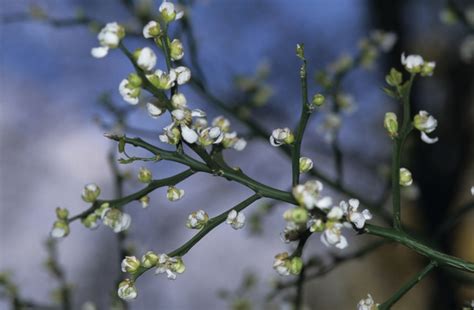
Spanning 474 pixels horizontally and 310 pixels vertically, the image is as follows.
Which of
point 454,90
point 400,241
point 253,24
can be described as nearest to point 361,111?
point 454,90

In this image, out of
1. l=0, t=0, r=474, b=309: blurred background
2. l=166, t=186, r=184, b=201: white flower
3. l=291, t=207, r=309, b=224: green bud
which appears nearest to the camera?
l=291, t=207, r=309, b=224: green bud

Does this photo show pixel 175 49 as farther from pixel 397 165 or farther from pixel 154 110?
pixel 397 165

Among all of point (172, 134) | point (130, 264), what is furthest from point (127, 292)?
point (172, 134)

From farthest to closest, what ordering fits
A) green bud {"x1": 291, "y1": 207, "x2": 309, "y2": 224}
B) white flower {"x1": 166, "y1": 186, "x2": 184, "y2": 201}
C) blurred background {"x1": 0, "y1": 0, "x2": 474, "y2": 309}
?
blurred background {"x1": 0, "y1": 0, "x2": 474, "y2": 309}, white flower {"x1": 166, "y1": 186, "x2": 184, "y2": 201}, green bud {"x1": 291, "y1": 207, "x2": 309, "y2": 224}

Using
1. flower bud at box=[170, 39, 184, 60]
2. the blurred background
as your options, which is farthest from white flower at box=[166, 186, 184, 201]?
the blurred background

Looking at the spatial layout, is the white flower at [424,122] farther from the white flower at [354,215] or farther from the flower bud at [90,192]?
the flower bud at [90,192]

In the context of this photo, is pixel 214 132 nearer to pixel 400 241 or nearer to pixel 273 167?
pixel 400 241

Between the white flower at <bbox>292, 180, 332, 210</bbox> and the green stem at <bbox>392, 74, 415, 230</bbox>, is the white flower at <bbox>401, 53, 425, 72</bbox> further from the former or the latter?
the white flower at <bbox>292, 180, 332, 210</bbox>
